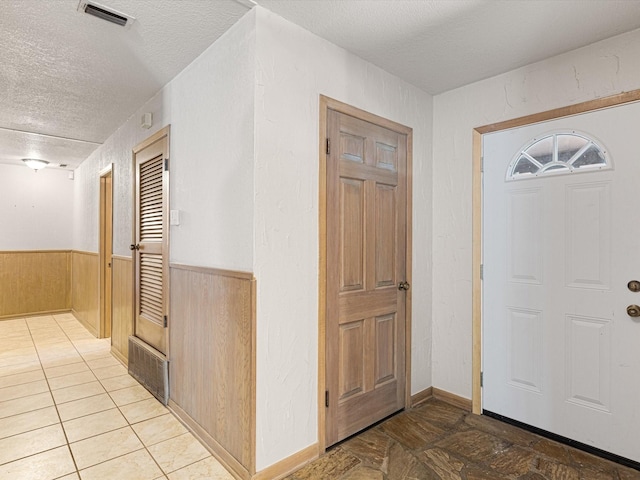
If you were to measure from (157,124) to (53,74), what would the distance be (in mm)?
728

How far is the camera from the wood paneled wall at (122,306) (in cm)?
346

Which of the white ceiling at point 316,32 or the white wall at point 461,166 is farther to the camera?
the white wall at point 461,166

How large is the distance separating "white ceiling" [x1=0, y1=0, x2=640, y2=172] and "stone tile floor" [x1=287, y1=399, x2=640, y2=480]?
2451 millimetres

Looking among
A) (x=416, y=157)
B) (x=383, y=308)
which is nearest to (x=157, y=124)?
(x=416, y=157)

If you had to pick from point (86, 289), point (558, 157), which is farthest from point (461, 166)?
point (86, 289)

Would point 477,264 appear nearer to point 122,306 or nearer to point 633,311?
point 633,311

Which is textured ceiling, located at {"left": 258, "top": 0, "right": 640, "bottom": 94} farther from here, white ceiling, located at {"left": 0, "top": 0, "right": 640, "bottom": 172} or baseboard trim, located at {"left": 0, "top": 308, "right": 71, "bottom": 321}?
baseboard trim, located at {"left": 0, "top": 308, "right": 71, "bottom": 321}

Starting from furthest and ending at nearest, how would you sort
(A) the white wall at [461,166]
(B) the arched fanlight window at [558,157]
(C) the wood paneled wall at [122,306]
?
(C) the wood paneled wall at [122,306], (A) the white wall at [461,166], (B) the arched fanlight window at [558,157]

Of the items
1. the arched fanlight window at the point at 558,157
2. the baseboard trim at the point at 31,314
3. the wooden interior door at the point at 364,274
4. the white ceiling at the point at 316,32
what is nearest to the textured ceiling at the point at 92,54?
the white ceiling at the point at 316,32

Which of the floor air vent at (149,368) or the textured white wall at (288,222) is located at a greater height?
the textured white wall at (288,222)

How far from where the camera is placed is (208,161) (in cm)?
222

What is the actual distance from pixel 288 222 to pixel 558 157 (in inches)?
70.7

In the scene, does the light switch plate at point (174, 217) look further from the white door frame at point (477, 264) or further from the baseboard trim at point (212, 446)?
the white door frame at point (477, 264)

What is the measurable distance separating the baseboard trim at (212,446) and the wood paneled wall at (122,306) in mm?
1209
